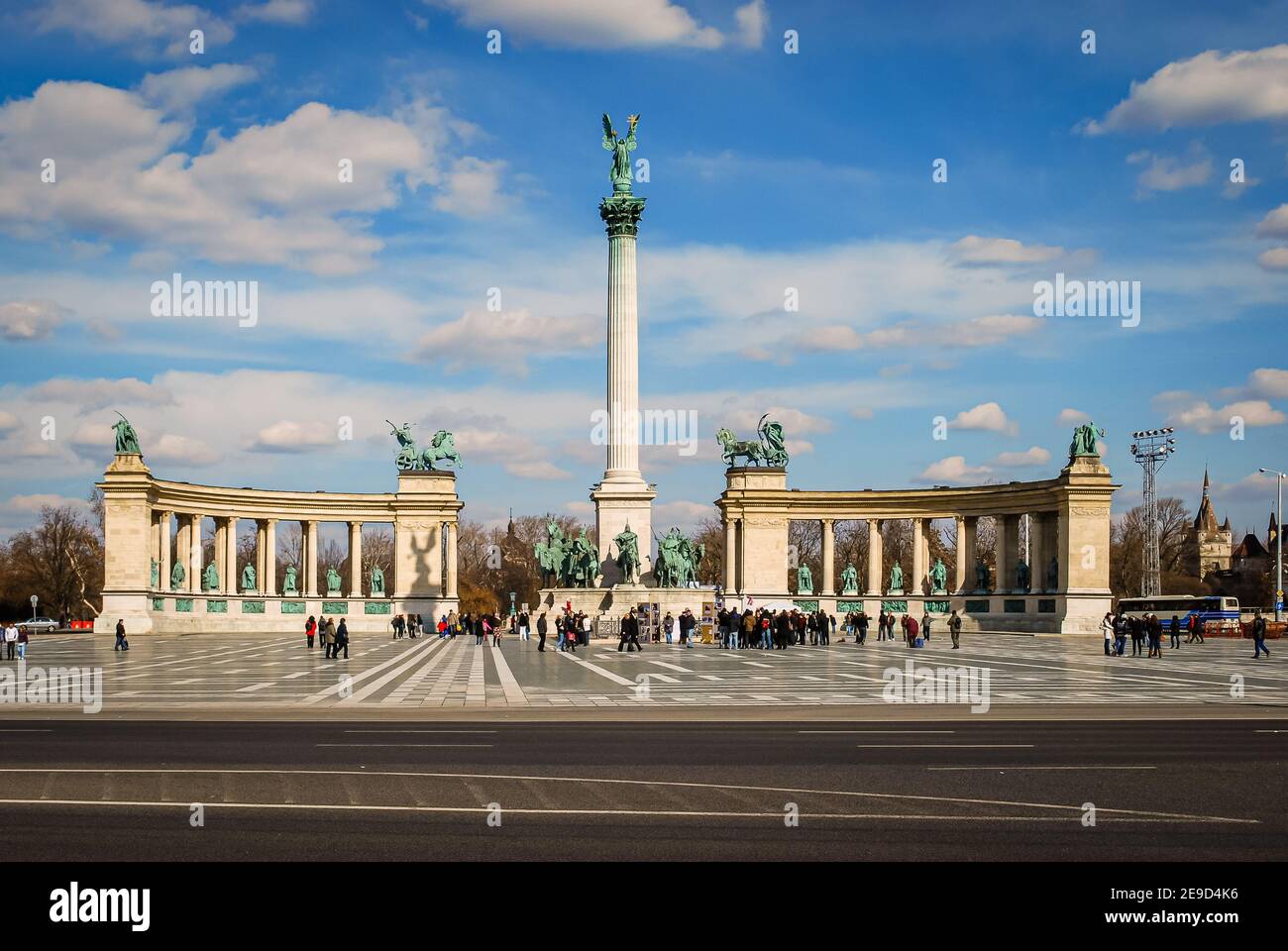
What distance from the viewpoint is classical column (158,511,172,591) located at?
98.4 meters

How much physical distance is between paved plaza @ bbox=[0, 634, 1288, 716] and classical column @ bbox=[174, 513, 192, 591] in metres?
33.7

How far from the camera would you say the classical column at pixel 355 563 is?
106 metres

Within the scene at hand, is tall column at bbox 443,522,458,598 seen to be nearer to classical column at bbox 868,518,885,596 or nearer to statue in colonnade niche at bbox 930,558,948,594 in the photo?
classical column at bbox 868,518,885,596

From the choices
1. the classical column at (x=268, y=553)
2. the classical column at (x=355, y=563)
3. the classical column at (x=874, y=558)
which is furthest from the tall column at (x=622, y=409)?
the classical column at (x=268, y=553)

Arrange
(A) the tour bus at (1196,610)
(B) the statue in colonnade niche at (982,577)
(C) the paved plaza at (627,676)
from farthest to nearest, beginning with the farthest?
(B) the statue in colonnade niche at (982,577) < (A) the tour bus at (1196,610) < (C) the paved plaza at (627,676)

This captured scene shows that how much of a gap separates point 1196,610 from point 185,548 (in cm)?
7172

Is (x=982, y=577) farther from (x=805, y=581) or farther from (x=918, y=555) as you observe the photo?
(x=805, y=581)

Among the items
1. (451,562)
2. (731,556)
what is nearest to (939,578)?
(731,556)

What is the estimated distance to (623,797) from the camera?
16.0 m

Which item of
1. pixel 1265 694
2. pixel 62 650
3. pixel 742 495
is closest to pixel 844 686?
pixel 1265 694

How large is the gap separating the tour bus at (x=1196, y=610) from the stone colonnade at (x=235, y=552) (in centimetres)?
5134

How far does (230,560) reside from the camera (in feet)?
342

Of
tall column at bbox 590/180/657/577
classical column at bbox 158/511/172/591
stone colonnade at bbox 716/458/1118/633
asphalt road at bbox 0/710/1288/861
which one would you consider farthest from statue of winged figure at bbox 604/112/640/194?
asphalt road at bbox 0/710/1288/861

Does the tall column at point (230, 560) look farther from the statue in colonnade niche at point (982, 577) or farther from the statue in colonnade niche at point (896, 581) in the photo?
the statue in colonnade niche at point (982, 577)
